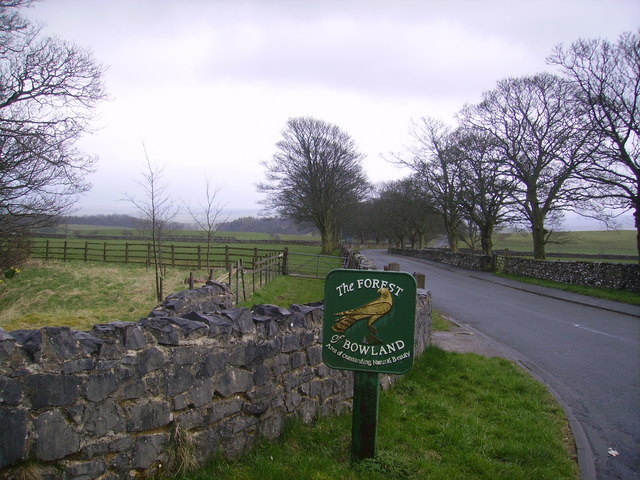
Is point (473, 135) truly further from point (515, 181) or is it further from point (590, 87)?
point (590, 87)

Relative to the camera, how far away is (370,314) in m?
3.72

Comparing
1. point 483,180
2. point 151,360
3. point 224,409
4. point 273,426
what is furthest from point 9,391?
point 483,180

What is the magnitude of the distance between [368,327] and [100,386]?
193 centimetres

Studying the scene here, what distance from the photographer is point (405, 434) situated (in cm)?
483

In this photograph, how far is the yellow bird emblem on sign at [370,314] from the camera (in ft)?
12.2

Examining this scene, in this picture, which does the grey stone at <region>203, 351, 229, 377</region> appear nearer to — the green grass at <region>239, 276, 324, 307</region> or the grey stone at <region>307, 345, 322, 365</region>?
the grey stone at <region>307, 345, 322, 365</region>

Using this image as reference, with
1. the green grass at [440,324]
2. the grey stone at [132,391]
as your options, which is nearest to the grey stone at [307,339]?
the grey stone at [132,391]

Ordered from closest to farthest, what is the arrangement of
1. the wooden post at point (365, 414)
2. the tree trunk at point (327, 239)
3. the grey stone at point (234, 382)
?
the wooden post at point (365, 414) → the grey stone at point (234, 382) → the tree trunk at point (327, 239)

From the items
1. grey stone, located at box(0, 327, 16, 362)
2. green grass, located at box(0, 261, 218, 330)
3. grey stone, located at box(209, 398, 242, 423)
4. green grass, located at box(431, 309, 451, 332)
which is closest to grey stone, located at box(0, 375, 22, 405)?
grey stone, located at box(0, 327, 16, 362)

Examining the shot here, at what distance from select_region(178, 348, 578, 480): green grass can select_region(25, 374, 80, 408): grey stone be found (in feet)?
3.47

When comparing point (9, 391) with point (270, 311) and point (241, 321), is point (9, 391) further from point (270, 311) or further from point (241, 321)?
point (270, 311)

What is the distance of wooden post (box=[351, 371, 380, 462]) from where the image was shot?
12.4 ft

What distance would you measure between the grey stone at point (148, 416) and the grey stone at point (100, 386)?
22 cm

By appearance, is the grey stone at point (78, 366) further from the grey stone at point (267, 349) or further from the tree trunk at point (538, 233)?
the tree trunk at point (538, 233)
